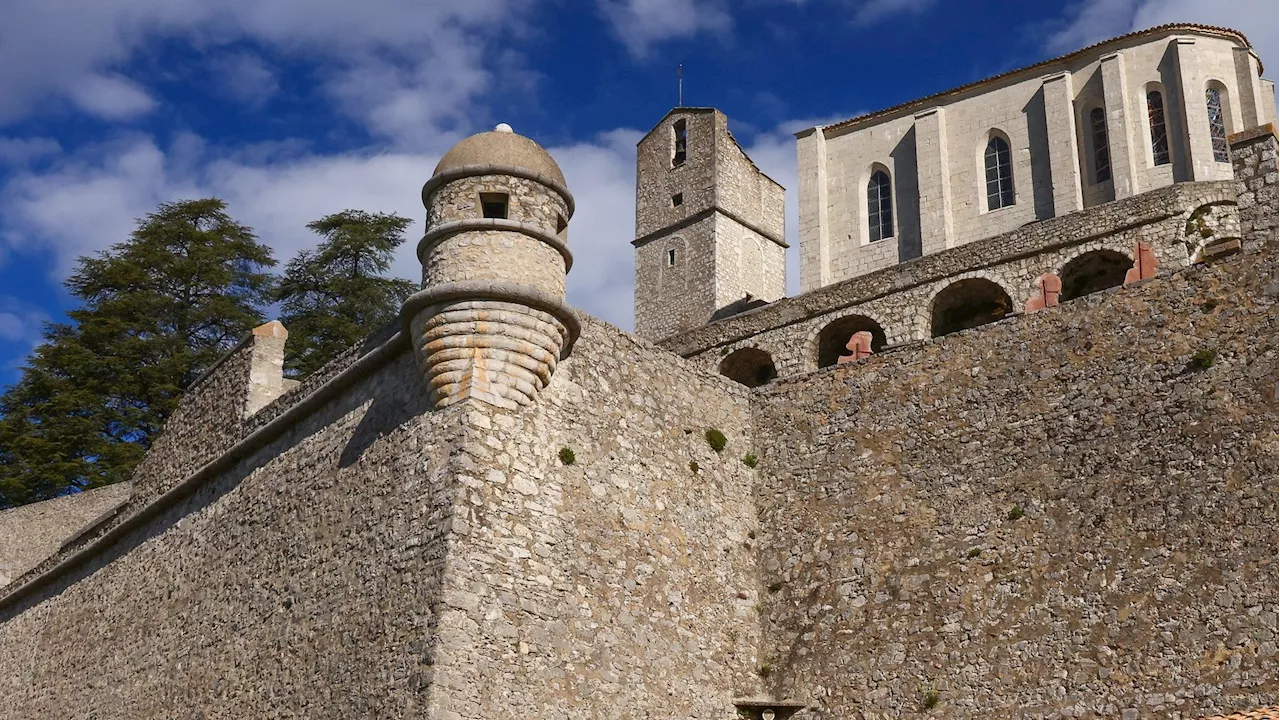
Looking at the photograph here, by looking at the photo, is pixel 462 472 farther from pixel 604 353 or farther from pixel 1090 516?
pixel 1090 516

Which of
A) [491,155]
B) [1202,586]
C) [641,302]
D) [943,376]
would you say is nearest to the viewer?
[1202,586]

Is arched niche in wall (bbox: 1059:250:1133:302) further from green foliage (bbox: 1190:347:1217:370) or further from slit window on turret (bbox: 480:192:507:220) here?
slit window on turret (bbox: 480:192:507:220)

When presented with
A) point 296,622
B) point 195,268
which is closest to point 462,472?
point 296,622

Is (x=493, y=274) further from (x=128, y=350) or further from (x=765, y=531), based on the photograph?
(x=128, y=350)

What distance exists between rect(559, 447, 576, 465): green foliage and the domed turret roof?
9.66ft

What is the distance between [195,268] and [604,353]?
69.5 ft

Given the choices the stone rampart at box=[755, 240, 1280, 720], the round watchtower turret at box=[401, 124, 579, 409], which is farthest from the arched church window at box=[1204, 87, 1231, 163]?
the round watchtower turret at box=[401, 124, 579, 409]

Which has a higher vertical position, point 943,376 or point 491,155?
point 491,155

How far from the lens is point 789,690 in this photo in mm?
15008

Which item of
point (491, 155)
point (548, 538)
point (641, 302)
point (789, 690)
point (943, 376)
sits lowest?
point (789, 690)

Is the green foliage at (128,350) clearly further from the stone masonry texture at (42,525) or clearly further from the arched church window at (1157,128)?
the arched church window at (1157,128)

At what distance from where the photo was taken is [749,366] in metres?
20.5

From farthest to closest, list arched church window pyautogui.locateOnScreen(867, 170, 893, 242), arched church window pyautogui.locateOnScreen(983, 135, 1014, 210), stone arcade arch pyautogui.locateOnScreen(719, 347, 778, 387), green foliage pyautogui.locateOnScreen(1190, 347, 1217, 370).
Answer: arched church window pyautogui.locateOnScreen(867, 170, 893, 242) < arched church window pyautogui.locateOnScreen(983, 135, 1014, 210) < stone arcade arch pyautogui.locateOnScreen(719, 347, 778, 387) < green foliage pyautogui.locateOnScreen(1190, 347, 1217, 370)

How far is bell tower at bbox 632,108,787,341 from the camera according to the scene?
30.9 m
